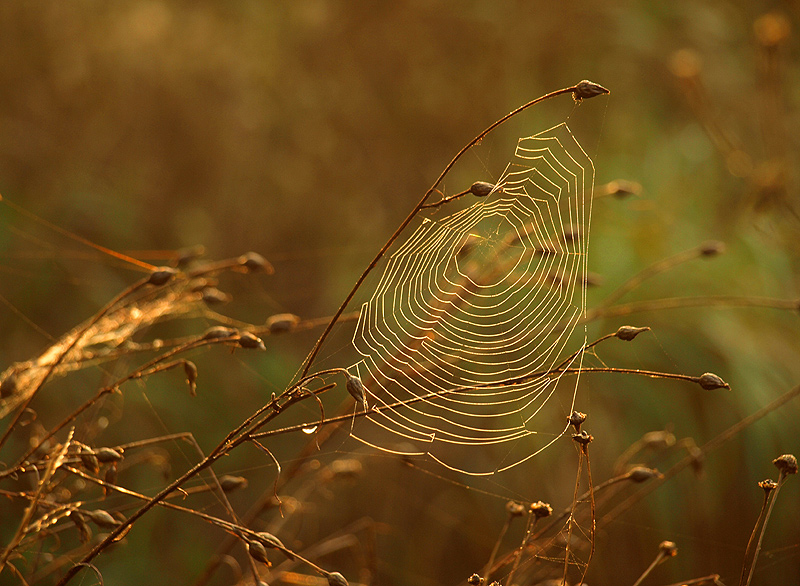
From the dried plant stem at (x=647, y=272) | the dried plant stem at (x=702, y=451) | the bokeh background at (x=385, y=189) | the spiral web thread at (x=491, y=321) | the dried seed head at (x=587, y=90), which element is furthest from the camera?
the bokeh background at (x=385, y=189)

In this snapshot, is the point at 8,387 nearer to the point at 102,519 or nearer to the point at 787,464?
the point at 102,519

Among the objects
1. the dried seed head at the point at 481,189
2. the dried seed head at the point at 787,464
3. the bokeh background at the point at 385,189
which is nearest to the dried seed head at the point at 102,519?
the dried seed head at the point at 481,189

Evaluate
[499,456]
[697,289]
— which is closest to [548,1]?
[697,289]

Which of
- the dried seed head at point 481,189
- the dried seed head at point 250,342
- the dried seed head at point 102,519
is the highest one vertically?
the dried seed head at point 481,189

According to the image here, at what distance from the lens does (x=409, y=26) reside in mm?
1771

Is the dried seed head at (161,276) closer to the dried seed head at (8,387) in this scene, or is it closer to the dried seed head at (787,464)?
the dried seed head at (8,387)

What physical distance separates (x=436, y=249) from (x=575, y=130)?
95cm

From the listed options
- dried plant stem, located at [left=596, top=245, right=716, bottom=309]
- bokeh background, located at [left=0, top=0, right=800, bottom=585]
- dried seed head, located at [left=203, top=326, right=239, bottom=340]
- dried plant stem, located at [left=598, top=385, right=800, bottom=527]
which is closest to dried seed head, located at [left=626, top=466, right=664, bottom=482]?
dried plant stem, located at [left=598, top=385, right=800, bottom=527]

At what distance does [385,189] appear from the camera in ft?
5.47

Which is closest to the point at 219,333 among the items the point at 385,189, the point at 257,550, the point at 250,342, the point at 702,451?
the point at 250,342

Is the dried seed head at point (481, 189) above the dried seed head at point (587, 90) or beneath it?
beneath

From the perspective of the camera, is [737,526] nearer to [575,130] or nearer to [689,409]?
[689,409]

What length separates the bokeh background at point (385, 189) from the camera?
1.17m

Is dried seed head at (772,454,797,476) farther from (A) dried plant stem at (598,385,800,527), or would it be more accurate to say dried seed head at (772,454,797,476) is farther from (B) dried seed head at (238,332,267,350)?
(B) dried seed head at (238,332,267,350)
